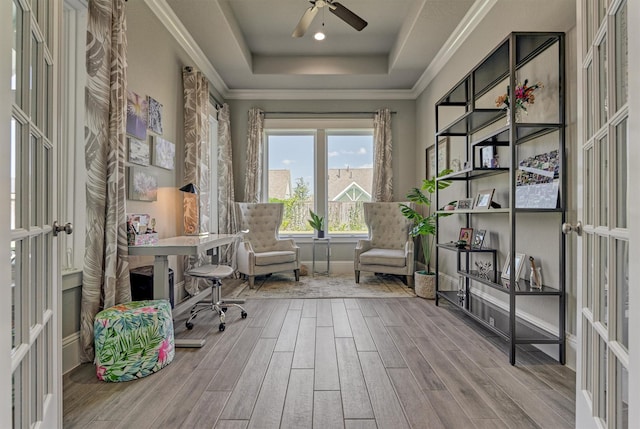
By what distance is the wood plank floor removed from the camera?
1.58 m

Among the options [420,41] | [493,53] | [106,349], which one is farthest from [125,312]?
[420,41]

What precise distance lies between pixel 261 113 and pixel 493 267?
3923 millimetres

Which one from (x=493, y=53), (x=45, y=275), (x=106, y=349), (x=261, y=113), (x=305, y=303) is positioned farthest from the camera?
(x=261, y=113)

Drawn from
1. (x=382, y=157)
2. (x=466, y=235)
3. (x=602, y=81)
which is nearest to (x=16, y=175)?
(x=602, y=81)

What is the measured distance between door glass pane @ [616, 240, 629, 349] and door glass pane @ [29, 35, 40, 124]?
1.81 metres

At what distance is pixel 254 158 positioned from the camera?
16.9 ft

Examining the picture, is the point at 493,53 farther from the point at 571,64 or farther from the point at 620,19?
the point at 620,19

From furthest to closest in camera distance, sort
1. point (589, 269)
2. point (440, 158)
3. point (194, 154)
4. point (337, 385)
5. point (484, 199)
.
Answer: point (440, 158) → point (194, 154) → point (484, 199) → point (337, 385) → point (589, 269)

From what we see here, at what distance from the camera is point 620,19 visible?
94cm

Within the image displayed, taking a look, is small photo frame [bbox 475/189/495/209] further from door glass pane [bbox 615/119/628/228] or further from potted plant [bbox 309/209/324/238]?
potted plant [bbox 309/209/324/238]

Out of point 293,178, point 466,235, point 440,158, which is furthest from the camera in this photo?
point 293,178

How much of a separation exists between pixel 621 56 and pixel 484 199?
1959 millimetres

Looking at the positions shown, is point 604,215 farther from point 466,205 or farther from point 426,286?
point 426,286

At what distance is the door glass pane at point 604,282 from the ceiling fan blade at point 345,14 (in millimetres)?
2619
